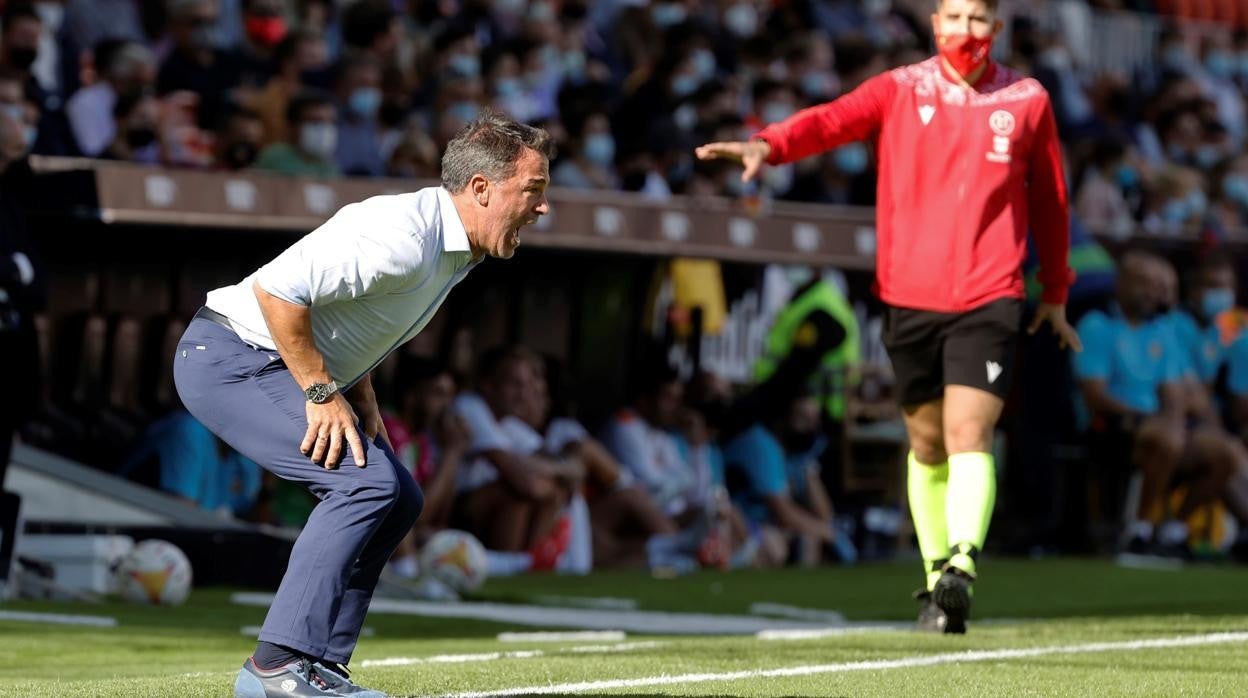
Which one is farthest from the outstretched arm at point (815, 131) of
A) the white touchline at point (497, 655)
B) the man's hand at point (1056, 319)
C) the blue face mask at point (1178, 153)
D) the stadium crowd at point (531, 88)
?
the blue face mask at point (1178, 153)

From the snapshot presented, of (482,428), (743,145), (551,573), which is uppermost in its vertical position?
(743,145)

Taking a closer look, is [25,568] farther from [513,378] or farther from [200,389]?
[200,389]

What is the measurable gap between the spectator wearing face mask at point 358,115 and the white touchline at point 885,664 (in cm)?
683

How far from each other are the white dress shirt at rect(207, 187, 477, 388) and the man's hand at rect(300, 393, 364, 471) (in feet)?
0.76

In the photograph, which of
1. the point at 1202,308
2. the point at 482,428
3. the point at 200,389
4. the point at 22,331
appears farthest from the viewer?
the point at 1202,308

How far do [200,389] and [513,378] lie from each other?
8.50m

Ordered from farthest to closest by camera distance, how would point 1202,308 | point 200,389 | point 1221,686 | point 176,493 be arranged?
point 1202,308
point 176,493
point 1221,686
point 200,389

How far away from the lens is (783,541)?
1555cm

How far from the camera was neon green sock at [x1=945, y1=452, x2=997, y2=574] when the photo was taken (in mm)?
8198

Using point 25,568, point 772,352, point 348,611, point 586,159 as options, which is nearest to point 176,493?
point 25,568

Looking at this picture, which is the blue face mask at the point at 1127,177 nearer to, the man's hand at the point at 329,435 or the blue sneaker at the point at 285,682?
the man's hand at the point at 329,435

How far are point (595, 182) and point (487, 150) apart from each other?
358 inches

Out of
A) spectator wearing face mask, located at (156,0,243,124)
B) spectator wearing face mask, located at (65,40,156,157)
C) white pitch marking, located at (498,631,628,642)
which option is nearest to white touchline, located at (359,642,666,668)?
white pitch marking, located at (498,631,628,642)

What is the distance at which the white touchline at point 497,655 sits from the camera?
7.42m
